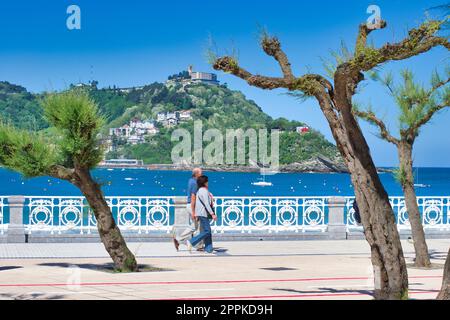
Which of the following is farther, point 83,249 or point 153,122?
point 153,122

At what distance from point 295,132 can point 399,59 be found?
11684 centimetres

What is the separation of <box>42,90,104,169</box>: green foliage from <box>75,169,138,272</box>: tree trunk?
0.94 feet

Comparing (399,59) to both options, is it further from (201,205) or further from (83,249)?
(83,249)

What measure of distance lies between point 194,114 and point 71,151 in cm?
14082

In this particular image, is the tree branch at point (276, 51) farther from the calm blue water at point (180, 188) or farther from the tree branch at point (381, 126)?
the calm blue water at point (180, 188)

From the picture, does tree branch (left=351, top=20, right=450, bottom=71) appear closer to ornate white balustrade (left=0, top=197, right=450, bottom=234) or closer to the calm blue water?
ornate white balustrade (left=0, top=197, right=450, bottom=234)

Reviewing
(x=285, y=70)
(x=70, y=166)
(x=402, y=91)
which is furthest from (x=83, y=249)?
(x=285, y=70)

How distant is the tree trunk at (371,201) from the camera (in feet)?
36.3

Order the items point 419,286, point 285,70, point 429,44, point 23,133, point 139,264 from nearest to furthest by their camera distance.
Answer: point 429,44 < point 285,70 < point 419,286 < point 23,133 < point 139,264

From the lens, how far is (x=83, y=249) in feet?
65.9

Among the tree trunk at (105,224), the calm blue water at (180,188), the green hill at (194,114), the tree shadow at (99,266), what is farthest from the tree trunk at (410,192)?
the green hill at (194,114)

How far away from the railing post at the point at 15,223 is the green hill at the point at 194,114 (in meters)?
104

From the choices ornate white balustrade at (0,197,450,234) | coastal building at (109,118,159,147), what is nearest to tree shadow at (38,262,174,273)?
ornate white balustrade at (0,197,450,234)

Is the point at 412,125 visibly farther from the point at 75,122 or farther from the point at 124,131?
the point at 124,131
